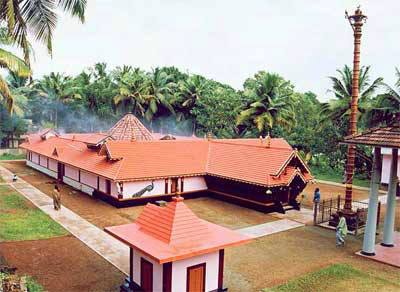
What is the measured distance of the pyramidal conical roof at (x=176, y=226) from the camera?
1054 centimetres

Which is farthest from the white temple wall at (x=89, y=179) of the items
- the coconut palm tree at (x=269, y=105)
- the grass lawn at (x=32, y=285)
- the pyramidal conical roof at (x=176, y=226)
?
the coconut palm tree at (x=269, y=105)

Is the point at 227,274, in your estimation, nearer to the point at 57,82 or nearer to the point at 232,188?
the point at 232,188

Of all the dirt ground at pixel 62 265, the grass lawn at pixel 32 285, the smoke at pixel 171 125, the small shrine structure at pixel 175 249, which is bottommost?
the dirt ground at pixel 62 265

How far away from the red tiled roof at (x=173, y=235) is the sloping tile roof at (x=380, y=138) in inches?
257

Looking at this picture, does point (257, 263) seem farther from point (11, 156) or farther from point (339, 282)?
point (11, 156)

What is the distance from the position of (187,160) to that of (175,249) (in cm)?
1498

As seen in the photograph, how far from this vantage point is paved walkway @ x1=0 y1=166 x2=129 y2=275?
14172 mm

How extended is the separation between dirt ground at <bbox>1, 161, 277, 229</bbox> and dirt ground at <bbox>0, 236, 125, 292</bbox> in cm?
324

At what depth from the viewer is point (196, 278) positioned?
10.9 meters

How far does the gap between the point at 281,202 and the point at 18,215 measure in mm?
13692

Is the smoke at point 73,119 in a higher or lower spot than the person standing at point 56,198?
higher

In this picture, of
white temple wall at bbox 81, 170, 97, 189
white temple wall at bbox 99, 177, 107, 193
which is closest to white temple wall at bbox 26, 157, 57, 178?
white temple wall at bbox 81, 170, 97, 189

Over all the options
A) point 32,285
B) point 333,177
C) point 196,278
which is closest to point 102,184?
point 32,285

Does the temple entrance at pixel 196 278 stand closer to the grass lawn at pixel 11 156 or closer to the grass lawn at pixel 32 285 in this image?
the grass lawn at pixel 32 285
